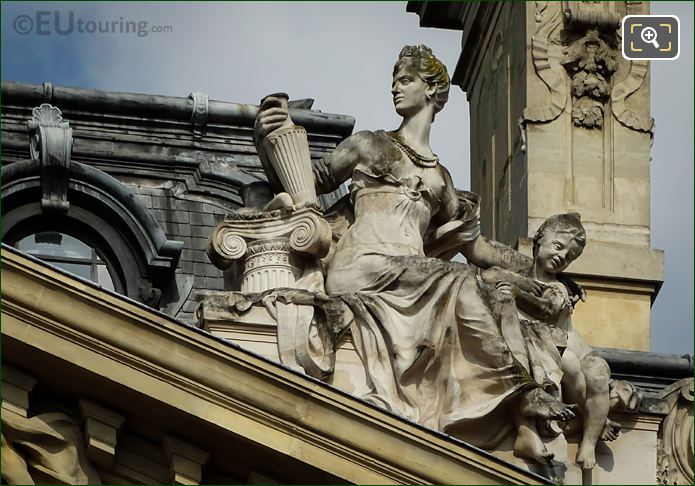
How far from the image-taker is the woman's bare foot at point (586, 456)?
27717mm

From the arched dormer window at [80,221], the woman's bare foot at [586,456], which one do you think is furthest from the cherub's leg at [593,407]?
the arched dormer window at [80,221]

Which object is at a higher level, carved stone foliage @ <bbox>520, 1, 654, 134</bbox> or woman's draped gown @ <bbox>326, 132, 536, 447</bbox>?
carved stone foliage @ <bbox>520, 1, 654, 134</bbox>

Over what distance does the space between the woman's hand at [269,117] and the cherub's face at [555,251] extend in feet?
7.18

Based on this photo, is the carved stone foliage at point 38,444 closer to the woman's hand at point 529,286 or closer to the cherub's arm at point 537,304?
the cherub's arm at point 537,304

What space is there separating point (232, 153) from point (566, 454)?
7270 millimetres

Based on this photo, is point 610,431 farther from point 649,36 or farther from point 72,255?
point 649,36

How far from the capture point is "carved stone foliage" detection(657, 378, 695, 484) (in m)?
29.4

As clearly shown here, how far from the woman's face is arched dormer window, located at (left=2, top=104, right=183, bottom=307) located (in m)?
3.65

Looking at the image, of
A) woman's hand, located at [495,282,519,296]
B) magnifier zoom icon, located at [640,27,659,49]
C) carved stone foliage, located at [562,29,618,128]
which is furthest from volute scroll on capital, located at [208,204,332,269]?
magnifier zoom icon, located at [640,27,659,49]

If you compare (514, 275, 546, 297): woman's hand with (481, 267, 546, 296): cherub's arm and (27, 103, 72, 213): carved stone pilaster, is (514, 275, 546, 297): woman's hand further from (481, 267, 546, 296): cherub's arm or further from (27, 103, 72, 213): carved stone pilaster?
(27, 103, 72, 213): carved stone pilaster

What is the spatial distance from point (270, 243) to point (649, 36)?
8532 millimetres

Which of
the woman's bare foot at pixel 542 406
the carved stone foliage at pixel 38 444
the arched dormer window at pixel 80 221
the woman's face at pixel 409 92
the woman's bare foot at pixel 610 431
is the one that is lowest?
the carved stone foliage at pixel 38 444

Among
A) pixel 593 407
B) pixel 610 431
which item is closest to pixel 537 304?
pixel 593 407

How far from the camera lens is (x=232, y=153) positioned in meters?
33.8
